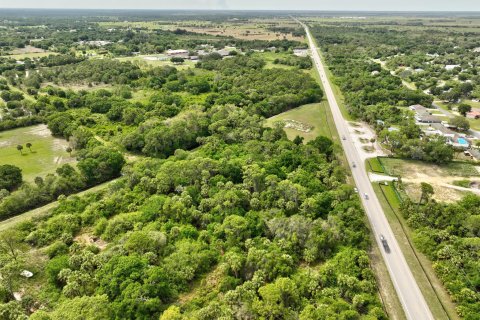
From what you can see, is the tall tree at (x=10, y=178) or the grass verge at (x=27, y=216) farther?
the tall tree at (x=10, y=178)

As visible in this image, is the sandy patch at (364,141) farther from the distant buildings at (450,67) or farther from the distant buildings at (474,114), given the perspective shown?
the distant buildings at (450,67)

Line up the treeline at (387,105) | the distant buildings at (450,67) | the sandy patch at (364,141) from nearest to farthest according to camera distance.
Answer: the treeline at (387,105), the sandy patch at (364,141), the distant buildings at (450,67)

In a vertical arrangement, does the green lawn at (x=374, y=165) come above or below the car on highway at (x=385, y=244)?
above

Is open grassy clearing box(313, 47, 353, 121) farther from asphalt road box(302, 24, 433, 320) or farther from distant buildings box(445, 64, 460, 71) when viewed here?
distant buildings box(445, 64, 460, 71)

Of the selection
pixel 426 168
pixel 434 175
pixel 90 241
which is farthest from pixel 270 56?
pixel 90 241

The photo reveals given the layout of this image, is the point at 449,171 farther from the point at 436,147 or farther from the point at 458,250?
the point at 458,250

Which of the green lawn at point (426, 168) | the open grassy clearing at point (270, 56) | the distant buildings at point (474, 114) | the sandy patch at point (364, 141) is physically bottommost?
the green lawn at point (426, 168)

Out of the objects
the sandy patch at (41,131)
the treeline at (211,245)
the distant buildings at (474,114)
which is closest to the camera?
the treeline at (211,245)

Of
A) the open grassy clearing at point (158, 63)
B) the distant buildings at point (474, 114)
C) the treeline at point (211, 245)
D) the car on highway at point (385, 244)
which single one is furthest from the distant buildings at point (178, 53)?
the car on highway at point (385, 244)
